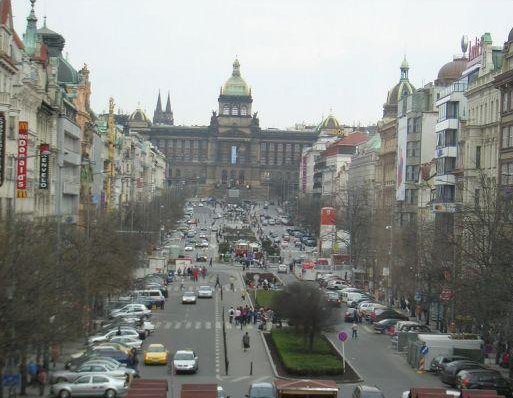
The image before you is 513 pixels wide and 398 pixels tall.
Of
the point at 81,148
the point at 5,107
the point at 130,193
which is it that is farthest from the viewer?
the point at 130,193

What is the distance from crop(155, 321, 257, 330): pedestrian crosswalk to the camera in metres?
65.6

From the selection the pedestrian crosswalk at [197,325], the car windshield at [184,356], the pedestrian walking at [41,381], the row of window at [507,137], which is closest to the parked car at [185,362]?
the car windshield at [184,356]

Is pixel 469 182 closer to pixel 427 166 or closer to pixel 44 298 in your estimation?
pixel 427 166

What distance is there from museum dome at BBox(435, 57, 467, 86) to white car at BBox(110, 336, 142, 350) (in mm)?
56859

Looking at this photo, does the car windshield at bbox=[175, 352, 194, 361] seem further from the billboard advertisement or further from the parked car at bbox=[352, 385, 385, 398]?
the billboard advertisement

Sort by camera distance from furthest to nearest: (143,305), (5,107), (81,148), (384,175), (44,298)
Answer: (384,175) → (81,148) → (143,305) → (5,107) → (44,298)

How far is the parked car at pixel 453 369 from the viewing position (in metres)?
44.6

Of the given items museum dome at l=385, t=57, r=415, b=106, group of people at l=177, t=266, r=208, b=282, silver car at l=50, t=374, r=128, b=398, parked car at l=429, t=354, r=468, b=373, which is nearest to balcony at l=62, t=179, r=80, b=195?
group of people at l=177, t=266, r=208, b=282

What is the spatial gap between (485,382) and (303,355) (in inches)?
434

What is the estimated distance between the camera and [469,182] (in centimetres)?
7588

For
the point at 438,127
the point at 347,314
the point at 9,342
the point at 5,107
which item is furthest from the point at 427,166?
the point at 9,342

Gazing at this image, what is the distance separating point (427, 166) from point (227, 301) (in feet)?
75.0

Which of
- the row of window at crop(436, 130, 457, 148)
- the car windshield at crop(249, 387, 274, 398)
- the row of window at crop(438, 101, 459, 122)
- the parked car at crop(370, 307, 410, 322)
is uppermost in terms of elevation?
the row of window at crop(438, 101, 459, 122)

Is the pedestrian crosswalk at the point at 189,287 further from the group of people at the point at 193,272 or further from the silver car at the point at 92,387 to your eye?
the silver car at the point at 92,387
